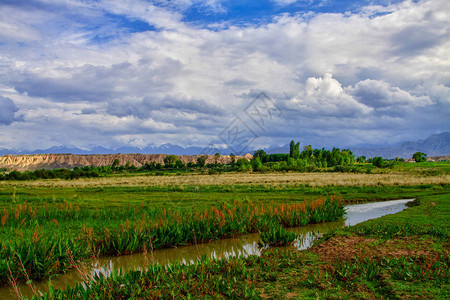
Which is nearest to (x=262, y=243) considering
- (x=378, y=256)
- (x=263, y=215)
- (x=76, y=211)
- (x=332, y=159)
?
(x=263, y=215)

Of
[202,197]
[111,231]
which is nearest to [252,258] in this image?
[111,231]

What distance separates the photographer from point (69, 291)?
6160mm

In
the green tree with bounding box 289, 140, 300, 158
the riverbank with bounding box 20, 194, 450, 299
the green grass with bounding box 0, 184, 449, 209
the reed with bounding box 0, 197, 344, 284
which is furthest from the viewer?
the green tree with bounding box 289, 140, 300, 158

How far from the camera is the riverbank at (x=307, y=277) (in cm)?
621

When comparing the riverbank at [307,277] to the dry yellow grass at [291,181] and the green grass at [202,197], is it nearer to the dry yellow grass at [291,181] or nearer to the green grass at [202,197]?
the green grass at [202,197]

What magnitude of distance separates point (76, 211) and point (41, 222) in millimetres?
1561

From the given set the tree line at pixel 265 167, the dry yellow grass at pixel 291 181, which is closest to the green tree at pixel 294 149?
the tree line at pixel 265 167

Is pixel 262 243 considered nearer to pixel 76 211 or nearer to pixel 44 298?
pixel 44 298

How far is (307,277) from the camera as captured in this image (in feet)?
23.5

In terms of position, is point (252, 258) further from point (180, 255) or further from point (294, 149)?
point (294, 149)

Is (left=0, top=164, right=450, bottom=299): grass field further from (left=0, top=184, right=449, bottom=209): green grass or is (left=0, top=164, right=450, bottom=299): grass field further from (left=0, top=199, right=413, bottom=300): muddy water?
(left=0, top=184, right=449, bottom=209): green grass

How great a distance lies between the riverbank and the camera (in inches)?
244

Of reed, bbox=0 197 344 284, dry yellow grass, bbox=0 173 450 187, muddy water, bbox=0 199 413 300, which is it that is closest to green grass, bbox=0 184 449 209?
dry yellow grass, bbox=0 173 450 187

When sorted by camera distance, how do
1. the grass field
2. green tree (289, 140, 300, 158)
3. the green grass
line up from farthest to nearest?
green tree (289, 140, 300, 158) → the green grass → the grass field
